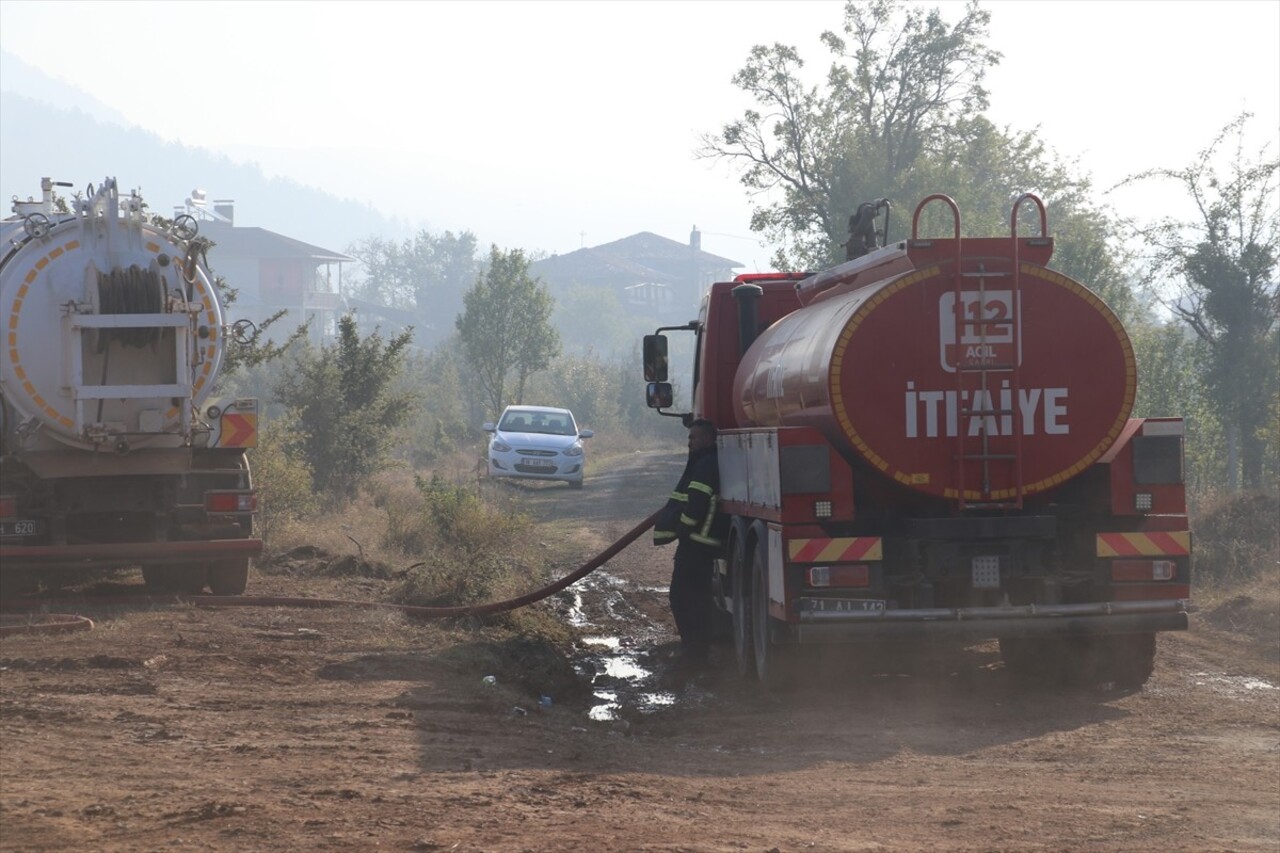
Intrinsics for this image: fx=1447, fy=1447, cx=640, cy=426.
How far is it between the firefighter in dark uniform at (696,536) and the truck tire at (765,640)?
0.97 metres

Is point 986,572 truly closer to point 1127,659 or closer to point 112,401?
point 1127,659

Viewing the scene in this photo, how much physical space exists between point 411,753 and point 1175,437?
205 inches

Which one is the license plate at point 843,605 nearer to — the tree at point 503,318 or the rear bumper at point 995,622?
the rear bumper at point 995,622

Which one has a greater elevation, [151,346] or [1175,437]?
[151,346]

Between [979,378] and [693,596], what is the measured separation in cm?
332

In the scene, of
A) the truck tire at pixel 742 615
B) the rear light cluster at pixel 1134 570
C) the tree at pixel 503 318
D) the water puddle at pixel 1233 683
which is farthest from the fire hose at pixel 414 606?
the tree at pixel 503 318

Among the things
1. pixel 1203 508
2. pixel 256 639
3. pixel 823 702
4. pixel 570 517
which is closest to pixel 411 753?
pixel 823 702

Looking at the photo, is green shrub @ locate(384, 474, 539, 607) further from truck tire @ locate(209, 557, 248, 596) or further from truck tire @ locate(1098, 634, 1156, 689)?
truck tire @ locate(1098, 634, 1156, 689)

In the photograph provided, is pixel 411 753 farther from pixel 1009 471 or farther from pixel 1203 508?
pixel 1203 508

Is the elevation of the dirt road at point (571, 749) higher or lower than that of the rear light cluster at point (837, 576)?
lower

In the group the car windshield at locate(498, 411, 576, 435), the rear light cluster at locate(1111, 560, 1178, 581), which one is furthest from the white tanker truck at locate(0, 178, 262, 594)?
the car windshield at locate(498, 411, 576, 435)

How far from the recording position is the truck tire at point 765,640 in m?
9.47

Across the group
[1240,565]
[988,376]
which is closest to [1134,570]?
[988,376]

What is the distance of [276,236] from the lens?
111 metres
